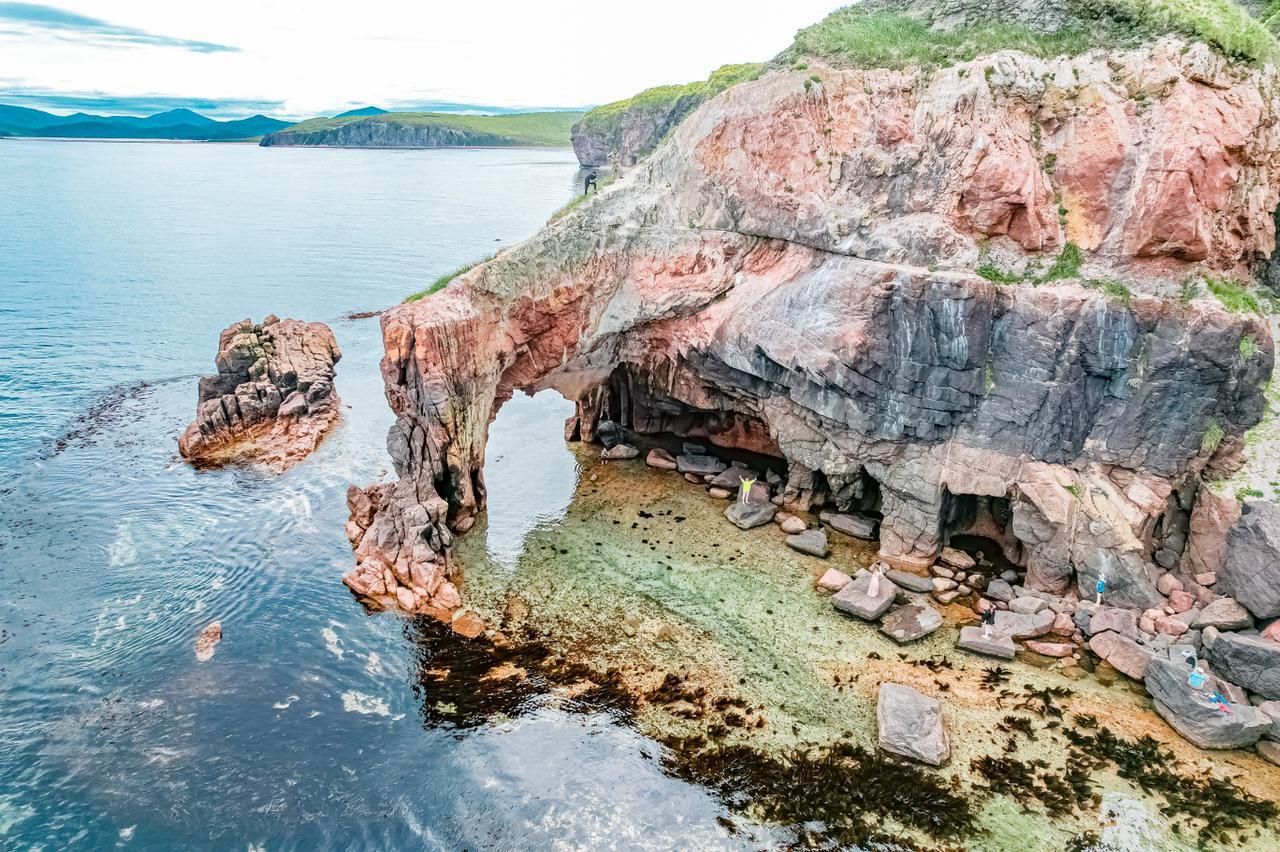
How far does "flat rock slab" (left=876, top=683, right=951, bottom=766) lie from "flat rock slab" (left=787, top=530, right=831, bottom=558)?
7426 mm

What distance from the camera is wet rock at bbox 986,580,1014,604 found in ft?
77.9

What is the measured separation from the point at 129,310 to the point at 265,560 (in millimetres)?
43509

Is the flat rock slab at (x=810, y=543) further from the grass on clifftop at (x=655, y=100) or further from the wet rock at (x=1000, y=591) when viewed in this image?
the grass on clifftop at (x=655, y=100)

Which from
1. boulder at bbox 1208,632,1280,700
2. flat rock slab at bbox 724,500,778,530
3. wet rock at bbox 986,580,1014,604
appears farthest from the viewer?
flat rock slab at bbox 724,500,778,530

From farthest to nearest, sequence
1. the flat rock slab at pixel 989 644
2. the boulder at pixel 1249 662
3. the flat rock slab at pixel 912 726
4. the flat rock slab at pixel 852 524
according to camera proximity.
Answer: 1. the flat rock slab at pixel 852 524
2. the flat rock slab at pixel 989 644
3. the boulder at pixel 1249 662
4. the flat rock slab at pixel 912 726

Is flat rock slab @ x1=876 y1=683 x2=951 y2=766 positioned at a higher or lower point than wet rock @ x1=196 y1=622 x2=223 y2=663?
higher

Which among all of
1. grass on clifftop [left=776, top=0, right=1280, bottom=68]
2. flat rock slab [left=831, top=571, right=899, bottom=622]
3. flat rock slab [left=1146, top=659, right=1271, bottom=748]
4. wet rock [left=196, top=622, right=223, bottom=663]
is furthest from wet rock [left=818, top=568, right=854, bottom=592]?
wet rock [left=196, top=622, right=223, bottom=663]

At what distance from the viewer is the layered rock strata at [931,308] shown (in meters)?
22.3

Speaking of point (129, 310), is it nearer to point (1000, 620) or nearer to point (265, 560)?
point (265, 560)

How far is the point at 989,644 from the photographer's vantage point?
69.6 feet

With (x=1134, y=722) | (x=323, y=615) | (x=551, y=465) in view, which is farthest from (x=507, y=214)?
(x=1134, y=722)

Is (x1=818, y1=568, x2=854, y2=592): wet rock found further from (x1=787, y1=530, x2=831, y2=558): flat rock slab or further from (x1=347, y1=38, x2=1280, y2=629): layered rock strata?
(x1=347, y1=38, x2=1280, y2=629): layered rock strata

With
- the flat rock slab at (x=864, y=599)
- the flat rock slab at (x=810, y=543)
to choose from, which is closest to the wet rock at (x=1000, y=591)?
the flat rock slab at (x=864, y=599)

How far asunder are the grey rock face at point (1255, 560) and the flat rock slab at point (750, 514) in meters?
13.6
